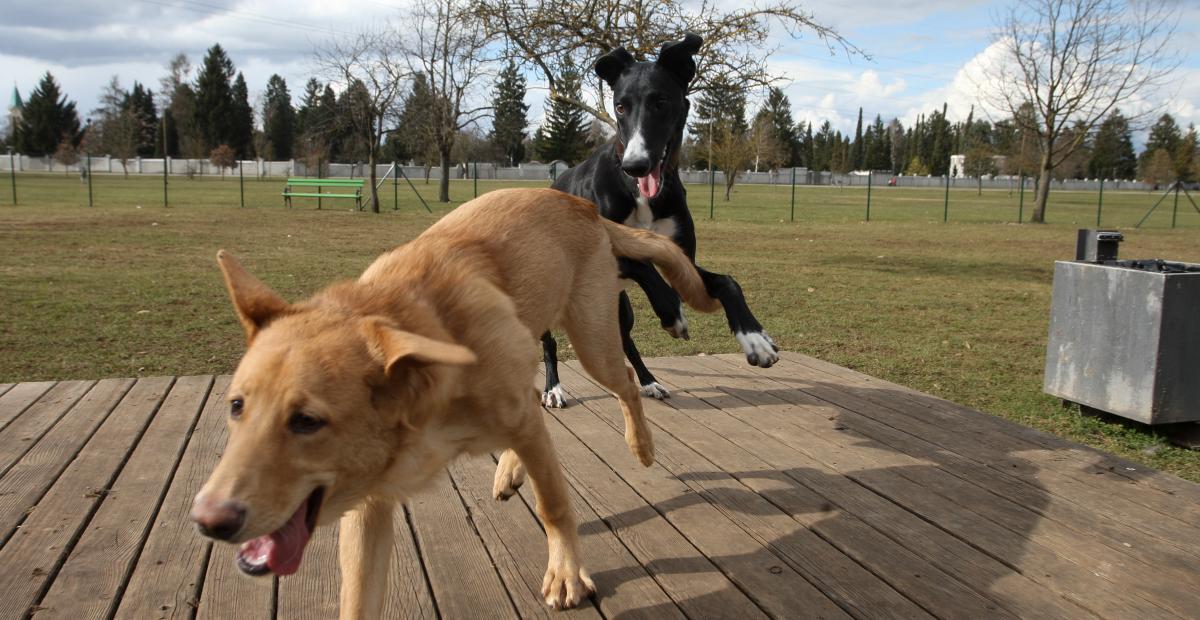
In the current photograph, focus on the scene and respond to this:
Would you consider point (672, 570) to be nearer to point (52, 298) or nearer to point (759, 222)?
point (52, 298)

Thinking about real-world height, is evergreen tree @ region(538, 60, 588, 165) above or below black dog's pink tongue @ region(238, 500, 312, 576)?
above

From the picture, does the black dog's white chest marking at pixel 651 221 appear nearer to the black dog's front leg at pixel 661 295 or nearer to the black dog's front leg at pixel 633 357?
the black dog's front leg at pixel 661 295

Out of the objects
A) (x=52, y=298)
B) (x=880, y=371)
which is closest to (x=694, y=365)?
(x=880, y=371)

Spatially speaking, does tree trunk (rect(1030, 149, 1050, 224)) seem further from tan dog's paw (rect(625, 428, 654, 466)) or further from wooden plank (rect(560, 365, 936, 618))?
tan dog's paw (rect(625, 428, 654, 466))

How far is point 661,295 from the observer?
15.5ft

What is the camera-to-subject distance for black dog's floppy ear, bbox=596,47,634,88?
5.52m

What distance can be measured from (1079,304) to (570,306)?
3.90 metres

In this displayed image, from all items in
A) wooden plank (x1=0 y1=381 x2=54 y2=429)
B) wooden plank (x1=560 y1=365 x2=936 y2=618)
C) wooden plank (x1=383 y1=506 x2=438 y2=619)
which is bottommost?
wooden plank (x1=383 y1=506 x2=438 y2=619)

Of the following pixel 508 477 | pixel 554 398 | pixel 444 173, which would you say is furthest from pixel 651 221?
pixel 444 173

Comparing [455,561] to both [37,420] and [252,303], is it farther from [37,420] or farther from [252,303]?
[37,420]

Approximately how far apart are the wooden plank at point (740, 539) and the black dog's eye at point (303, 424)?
169cm

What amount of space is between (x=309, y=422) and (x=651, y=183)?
3.35m

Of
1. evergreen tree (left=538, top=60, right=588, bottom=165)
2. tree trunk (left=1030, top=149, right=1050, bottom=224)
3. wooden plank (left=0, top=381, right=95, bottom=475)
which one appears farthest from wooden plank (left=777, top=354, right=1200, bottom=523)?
evergreen tree (left=538, top=60, right=588, bottom=165)

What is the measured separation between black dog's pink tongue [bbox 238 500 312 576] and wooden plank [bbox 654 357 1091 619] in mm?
2130
